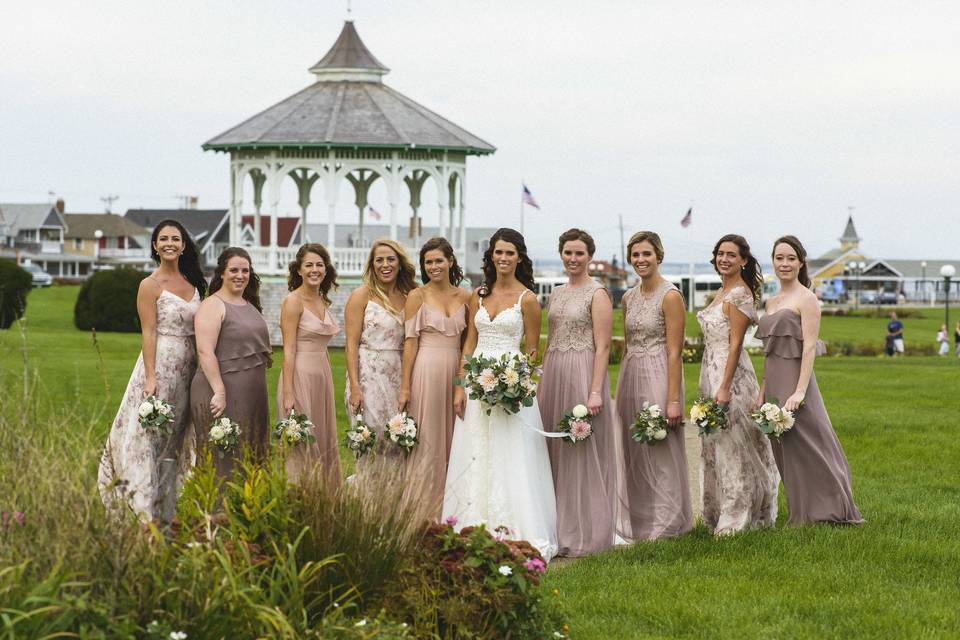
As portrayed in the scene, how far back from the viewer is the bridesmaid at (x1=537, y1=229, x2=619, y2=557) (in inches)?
383

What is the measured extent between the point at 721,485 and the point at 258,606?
5.10 meters

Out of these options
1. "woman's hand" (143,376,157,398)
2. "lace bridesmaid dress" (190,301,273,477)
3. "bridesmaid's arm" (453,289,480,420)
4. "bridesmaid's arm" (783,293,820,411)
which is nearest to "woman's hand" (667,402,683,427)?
"bridesmaid's arm" (783,293,820,411)

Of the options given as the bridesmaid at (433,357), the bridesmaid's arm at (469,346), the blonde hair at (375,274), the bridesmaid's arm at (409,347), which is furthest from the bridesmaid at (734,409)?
the blonde hair at (375,274)

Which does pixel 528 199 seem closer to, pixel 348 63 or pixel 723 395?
pixel 348 63

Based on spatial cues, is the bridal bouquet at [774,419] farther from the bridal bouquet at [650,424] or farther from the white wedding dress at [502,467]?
the white wedding dress at [502,467]

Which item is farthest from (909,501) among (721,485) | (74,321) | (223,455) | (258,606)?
(74,321)

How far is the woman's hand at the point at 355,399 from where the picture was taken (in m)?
10.2

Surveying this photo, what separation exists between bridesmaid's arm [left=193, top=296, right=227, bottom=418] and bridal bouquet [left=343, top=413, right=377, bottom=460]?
0.92 metres

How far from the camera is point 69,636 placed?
5.39m

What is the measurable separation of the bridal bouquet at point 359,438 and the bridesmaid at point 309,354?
0.19 meters

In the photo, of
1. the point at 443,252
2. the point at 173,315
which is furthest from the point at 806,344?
the point at 173,315

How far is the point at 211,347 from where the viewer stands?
9.57m

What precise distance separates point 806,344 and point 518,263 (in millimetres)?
2066

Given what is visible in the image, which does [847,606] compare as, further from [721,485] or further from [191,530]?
[191,530]
